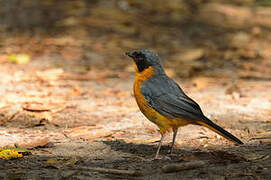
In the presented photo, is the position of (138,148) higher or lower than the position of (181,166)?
lower

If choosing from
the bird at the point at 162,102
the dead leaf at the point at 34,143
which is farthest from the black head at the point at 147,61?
the dead leaf at the point at 34,143

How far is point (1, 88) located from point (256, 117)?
12.1 feet

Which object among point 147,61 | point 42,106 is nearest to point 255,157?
point 147,61

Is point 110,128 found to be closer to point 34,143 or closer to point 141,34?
point 34,143

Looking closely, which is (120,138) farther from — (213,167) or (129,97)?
(129,97)

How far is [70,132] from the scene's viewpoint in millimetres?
5031

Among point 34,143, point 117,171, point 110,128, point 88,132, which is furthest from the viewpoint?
point 110,128

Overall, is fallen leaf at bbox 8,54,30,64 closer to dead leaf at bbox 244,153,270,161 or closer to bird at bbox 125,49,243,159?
bird at bbox 125,49,243,159

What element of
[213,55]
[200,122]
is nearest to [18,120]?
[200,122]

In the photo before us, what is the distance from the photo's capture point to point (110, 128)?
521 cm

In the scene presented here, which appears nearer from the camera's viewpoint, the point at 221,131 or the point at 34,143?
the point at 221,131

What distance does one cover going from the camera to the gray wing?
423 cm

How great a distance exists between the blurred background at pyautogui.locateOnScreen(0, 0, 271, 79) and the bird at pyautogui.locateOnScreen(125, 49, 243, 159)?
3089 mm

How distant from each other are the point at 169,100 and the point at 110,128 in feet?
3.68
